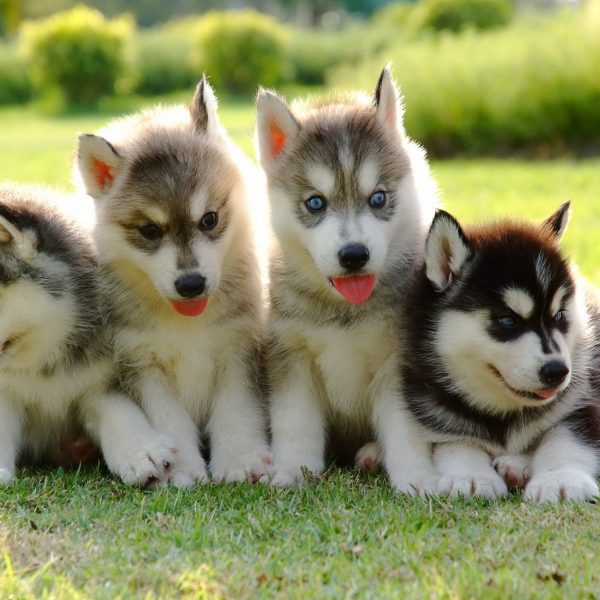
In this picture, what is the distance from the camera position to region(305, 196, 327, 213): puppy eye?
4.28 m

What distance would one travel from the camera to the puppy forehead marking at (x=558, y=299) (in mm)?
3934

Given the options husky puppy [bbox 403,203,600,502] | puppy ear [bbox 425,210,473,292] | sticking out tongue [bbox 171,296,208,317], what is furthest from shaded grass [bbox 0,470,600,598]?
puppy ear [bbox 425,210,473,292]

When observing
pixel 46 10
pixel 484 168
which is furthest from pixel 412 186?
pixel 46 10

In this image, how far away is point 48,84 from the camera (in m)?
30.7

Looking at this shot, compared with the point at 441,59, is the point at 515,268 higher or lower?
higher

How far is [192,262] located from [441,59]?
1515 centimetres

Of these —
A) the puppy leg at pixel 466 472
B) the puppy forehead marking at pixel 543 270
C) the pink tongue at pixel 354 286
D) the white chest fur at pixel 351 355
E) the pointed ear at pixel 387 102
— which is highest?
the pointed ear at pixel 387 102

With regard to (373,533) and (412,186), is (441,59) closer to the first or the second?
(412,186)

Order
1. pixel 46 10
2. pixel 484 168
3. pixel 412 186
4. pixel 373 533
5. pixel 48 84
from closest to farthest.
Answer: pixel 373 533 < pixel 412 186 < pixel 484 168 < pixel 48 84 < pixel 46 10

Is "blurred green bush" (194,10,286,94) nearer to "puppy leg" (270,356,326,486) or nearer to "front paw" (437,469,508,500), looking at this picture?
"puppy leg" (270,356,326,486)

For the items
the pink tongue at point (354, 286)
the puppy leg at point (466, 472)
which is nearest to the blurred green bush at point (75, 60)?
the pink tongue at point (354, 286)

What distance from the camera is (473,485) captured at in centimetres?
390

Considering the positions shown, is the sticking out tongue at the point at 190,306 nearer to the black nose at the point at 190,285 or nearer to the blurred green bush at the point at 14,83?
the black nose at the point at 190,285

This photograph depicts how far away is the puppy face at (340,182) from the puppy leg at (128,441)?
3.31 feet
